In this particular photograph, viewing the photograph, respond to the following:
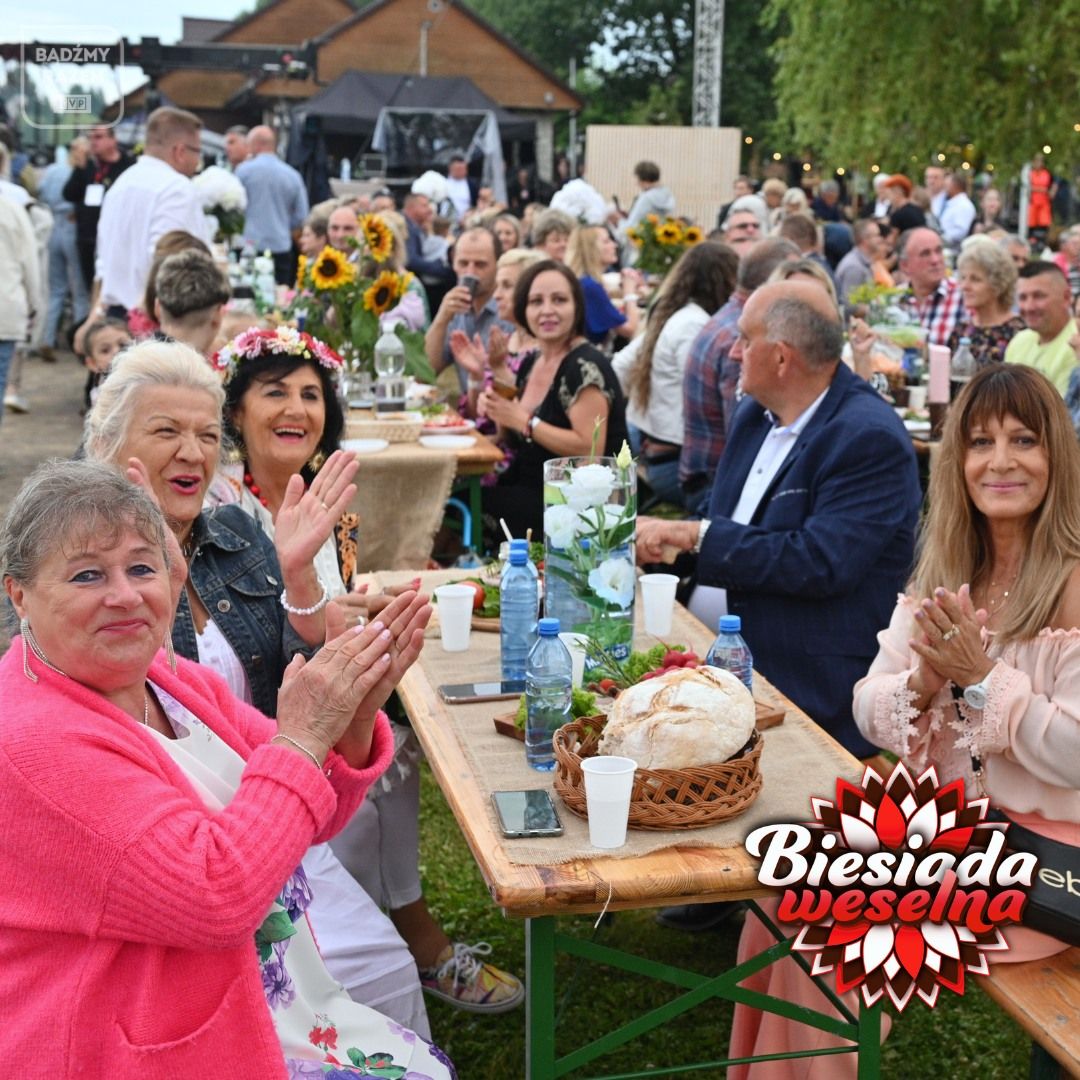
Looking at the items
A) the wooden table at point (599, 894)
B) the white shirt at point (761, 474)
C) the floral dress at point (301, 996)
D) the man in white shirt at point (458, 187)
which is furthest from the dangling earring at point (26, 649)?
the man in white shirt at point (458, 187)

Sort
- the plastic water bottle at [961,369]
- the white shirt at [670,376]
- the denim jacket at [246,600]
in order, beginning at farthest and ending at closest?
the plastic water bottle at [961,369] < the white shirt at [670,376] < the denim jacket at [246,600]

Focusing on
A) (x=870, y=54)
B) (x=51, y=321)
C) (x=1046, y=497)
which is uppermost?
(x=870, y=54)

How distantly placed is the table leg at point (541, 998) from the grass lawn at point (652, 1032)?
2.44 feet

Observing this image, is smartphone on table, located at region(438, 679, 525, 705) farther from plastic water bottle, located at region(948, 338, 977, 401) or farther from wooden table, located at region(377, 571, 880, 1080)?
plastic water bottle, located at region(948, 338, 977, 401)

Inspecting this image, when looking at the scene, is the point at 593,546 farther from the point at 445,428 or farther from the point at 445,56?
the point at 445,56

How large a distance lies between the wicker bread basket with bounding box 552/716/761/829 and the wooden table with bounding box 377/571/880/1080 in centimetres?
5

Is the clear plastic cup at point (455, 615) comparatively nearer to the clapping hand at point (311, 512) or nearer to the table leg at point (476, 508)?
the clapping hand at point (311, 512)

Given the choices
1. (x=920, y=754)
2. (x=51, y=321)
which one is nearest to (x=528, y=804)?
(x=920, y=754)

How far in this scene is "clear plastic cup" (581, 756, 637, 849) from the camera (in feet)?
6.87

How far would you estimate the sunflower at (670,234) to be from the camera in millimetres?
9523

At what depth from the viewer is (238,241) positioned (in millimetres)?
10156

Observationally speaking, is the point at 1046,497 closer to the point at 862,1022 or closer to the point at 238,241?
the point at 862,1022

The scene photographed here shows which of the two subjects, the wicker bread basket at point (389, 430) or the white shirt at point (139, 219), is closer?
the wicker bread basket at point (389, 430)

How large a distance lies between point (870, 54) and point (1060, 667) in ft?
60.3
